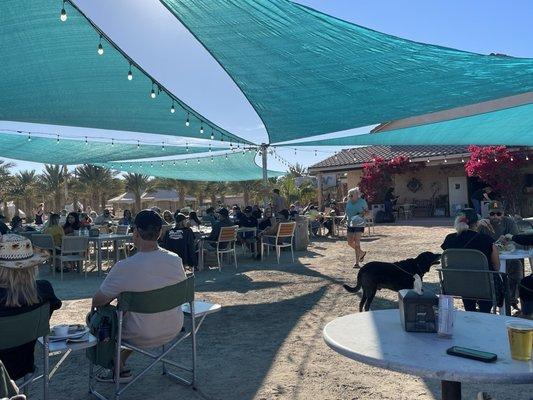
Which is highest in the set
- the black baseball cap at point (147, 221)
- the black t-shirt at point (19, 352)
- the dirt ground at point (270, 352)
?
the black baseball cap at point (147, 221)

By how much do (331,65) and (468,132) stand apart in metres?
4.75

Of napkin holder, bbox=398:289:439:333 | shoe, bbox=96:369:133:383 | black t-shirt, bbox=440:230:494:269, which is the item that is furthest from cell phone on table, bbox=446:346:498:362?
black t-shirt, bbox=440:230:494:269

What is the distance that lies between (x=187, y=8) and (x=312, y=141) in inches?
226

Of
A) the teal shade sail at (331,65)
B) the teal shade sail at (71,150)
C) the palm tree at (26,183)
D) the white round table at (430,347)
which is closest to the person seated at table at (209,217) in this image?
the teal shade sail at (71,150)

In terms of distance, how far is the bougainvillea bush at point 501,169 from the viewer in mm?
15719

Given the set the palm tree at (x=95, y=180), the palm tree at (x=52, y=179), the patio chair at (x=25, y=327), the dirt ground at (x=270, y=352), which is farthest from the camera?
the palm tree at (x=52, y=179)

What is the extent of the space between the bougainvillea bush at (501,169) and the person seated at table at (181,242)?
12405 mm

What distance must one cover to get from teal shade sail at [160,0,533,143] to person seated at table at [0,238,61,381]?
3362 millimetres

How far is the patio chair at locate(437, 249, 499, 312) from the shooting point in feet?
12.3

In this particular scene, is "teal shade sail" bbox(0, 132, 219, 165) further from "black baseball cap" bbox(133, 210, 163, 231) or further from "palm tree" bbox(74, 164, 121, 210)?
"palm tree" bbox(74, 164, 121, 210)

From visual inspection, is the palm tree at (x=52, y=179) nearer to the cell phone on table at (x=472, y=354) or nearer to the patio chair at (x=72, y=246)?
the patio chair at (x=72, y=246)

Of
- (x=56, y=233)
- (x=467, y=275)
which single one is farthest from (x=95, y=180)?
(x=467, y=275)

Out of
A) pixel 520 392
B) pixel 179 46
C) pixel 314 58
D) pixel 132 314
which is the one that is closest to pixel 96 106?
pixel 179 46

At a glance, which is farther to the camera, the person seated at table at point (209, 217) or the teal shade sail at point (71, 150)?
the person seated at table at point (209, 217)
